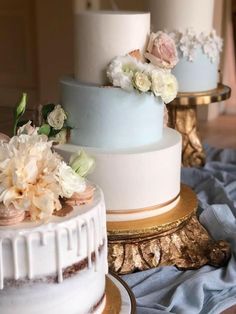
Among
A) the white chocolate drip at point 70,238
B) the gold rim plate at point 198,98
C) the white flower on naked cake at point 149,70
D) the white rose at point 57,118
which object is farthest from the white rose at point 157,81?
the gold rim plate at point 198,98

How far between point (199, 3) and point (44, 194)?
4.64 ft

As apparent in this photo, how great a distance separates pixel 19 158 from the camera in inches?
39.1

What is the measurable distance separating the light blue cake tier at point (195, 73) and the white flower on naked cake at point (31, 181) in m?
1.23

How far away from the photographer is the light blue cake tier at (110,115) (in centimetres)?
144

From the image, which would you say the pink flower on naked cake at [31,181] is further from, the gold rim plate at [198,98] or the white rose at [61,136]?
the gold rim plate at [198,98]

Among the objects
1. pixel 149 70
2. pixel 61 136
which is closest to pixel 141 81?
pixel 149 70

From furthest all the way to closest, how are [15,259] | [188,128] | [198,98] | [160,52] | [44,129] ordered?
[188,128]
[198,98]
[160,52]
[44,129]
[15,259]

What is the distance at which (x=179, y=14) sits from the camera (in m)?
2.19

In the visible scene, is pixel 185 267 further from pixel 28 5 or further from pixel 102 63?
pixel 28 5

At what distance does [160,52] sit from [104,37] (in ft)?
0.48

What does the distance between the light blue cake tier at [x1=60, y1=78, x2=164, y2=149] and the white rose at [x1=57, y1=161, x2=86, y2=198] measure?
0.39 meters

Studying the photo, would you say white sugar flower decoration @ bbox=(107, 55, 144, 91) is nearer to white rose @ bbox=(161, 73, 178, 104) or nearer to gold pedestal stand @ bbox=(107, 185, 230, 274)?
white rose @ bbox=(161, 73, 178, 104)

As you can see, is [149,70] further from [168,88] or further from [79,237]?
[79,237]

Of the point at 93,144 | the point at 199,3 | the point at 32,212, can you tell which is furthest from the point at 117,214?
the point at 199,3
